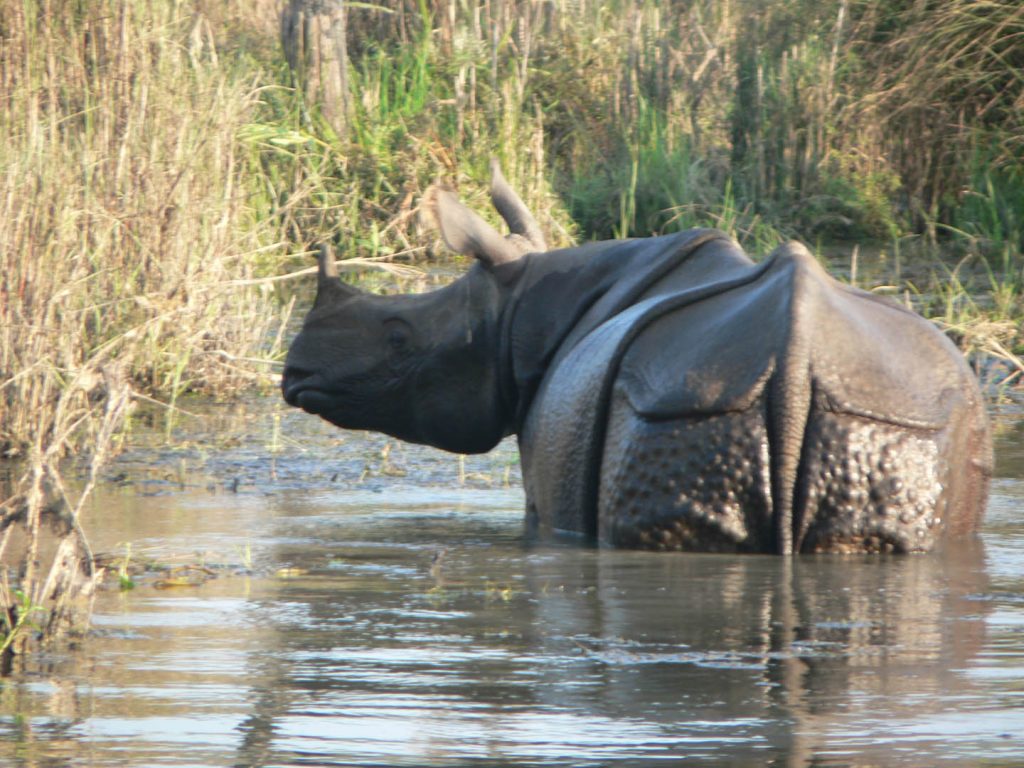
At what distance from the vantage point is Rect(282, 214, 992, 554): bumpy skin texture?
509 cm

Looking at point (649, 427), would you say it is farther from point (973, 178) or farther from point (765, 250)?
point (973, 178)

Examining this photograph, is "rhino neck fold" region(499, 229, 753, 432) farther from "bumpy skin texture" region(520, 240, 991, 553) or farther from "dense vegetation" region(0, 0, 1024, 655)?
"dense vegetation" region(0, 0, 1024, 655)

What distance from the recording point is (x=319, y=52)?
12.7 meters

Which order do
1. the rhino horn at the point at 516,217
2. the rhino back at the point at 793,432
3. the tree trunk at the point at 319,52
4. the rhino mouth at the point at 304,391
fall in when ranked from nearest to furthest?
1. the rhino back at the point at 793,432
2. the rhino mouth at the point at 304,391
3. the rhino horn at the point at 516,217
4. the tree trunk at the point at 319,52

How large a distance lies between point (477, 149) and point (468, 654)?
323 inches

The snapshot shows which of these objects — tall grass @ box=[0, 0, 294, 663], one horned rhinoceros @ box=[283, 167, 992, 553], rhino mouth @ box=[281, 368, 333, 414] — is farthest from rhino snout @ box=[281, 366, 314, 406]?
one horned rhinoceros @ box=[283, 167, 992, 553]

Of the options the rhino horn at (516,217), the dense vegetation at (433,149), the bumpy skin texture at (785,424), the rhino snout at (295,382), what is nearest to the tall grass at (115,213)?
the dense vegetation at (433,149)

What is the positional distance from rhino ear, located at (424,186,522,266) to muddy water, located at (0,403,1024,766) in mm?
893

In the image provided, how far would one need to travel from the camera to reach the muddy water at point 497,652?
132 inches

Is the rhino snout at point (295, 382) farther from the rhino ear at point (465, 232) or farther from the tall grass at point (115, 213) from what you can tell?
the rhino ear at point (465, 232)

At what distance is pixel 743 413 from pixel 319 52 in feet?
26.7

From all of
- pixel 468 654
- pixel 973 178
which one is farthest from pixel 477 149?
pixel 468 654

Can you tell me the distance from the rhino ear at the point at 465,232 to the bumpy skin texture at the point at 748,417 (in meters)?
0.43

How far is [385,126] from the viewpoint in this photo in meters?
12.1
